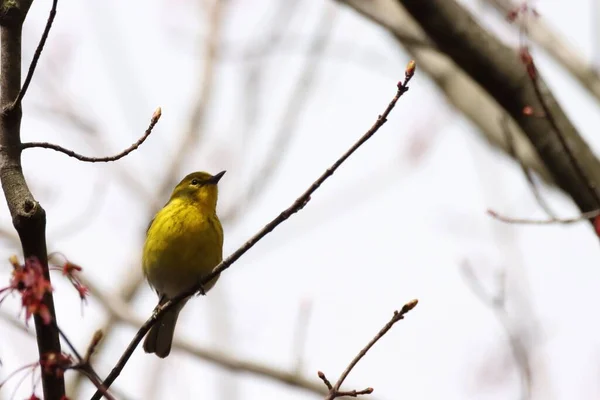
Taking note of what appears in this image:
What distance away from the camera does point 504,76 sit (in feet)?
16.3

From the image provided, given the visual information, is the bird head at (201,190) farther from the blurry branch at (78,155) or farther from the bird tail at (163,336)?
the blurry branch at (78,155)

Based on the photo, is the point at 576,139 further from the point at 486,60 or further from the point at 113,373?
the point at 113,373

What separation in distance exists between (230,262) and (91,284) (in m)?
5.26

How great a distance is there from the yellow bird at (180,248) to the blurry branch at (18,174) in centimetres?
281

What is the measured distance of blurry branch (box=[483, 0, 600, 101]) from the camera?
6527 millimetres

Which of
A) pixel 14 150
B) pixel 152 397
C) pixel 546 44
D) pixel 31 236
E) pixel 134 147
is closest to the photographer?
pixel 31 236

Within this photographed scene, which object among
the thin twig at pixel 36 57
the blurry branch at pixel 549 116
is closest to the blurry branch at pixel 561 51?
the blurry branch at pixel 549 116

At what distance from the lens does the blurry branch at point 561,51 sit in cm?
653

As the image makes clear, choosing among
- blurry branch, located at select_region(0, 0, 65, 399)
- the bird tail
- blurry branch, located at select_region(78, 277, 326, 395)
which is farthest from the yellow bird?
blurry branch, located at select_region(0, 0, 65, 399)

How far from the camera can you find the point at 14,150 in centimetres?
289

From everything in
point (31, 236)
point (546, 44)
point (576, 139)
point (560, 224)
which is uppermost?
point (546, 44)

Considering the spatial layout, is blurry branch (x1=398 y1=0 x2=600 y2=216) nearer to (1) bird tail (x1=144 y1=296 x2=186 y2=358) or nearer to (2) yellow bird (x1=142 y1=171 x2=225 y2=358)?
(2) yellow bird (x1=142 y1=171 x2=225 y2=358)

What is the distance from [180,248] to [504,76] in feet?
8.11

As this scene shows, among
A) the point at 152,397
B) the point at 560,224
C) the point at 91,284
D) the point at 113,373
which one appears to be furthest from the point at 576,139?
the point at 152,397
